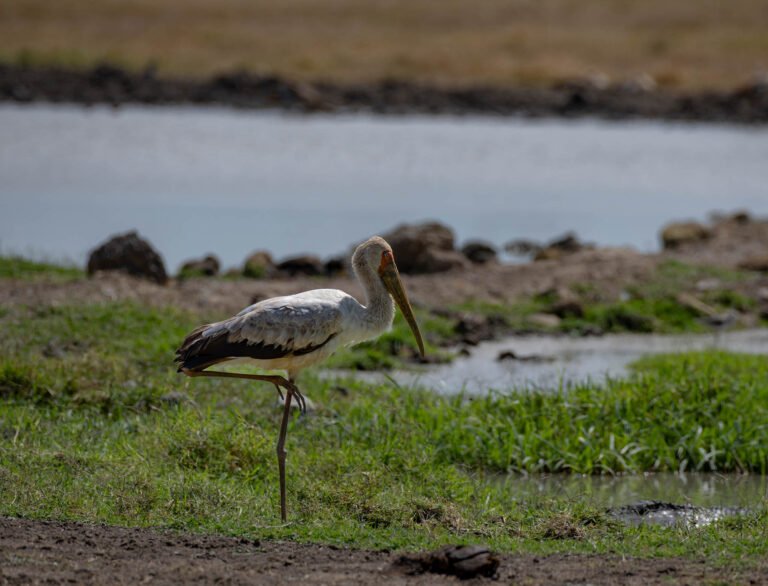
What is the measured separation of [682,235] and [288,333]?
1147 centimetres

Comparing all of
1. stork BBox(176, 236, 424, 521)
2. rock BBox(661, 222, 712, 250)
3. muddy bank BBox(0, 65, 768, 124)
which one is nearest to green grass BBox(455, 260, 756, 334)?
rock BBox(661, 222, 712, 250)

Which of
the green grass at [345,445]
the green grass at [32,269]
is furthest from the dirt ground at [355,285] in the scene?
the green grass at [345,445]

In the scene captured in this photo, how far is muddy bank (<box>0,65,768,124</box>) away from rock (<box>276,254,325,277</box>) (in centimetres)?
2210

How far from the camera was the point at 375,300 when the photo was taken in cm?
778

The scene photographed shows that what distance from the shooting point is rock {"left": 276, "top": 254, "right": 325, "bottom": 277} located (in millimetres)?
14891

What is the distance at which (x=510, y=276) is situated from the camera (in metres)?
15.2

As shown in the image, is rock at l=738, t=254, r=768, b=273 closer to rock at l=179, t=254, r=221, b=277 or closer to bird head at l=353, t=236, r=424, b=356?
rock at l=179, t=254, r=221, b=277

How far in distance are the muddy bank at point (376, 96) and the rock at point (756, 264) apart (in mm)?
21777

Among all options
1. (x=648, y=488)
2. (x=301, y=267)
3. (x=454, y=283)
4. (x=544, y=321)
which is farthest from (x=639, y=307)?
(x=648, y=488)

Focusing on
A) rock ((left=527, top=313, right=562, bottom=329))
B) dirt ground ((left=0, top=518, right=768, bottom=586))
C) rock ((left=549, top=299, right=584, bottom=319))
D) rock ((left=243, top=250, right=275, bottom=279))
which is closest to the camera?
dirt ground ((left=0, top=518, right=768, bottom=586))

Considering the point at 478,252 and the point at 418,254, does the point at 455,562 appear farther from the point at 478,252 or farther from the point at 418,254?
the point at 478,252

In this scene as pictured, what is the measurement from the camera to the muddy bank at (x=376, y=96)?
3678 centimetres

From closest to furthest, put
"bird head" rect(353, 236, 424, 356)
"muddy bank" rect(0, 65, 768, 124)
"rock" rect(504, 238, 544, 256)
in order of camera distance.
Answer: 1. "bird head" rect(353, 236, 424, 356)
2. "rock" rect(504, 238, 544, 256)
3. "muddy bank" rect(0, 65, 768, 124)

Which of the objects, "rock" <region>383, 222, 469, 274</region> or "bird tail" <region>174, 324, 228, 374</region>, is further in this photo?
"rock" <region>383, 222, 469, 274</region>
